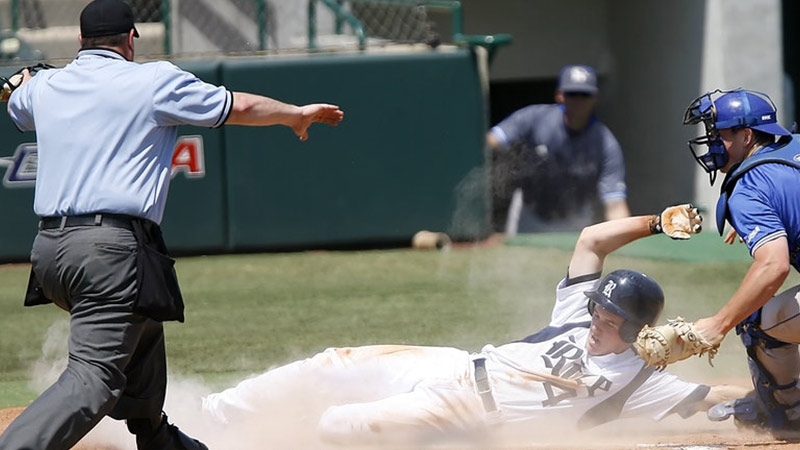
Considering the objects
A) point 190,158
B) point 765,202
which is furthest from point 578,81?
point 765,202

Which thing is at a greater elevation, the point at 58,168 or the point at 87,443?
the point at 58,168

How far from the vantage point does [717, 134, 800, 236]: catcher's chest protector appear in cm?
458

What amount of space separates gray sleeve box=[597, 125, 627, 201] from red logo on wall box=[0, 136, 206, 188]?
3796 millimetres

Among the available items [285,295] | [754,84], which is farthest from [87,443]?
[754,84]

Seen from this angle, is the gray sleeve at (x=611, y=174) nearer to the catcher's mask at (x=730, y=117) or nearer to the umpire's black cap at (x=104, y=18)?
the catcher's mask at (x=730, y=117)

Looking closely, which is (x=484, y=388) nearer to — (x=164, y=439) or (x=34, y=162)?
(x=164, y=439)

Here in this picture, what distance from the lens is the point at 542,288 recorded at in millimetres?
9086

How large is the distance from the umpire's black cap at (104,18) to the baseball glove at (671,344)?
2.27 metres

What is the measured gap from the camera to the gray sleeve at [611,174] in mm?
10211

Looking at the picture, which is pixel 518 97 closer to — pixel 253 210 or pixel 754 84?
pixel 754 84

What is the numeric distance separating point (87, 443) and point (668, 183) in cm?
1114

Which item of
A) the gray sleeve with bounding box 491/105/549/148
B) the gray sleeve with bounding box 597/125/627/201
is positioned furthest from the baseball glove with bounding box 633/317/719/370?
the gray sleeve with bounding box 491/105/549/148

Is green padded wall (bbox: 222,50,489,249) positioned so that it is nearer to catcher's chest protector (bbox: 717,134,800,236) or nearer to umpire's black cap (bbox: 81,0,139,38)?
catcher's chest protector (bbox: 717,134,800,236)

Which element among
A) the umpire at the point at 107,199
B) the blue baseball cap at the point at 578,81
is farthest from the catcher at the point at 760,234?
the blue baseball cap at the point at 578,81
